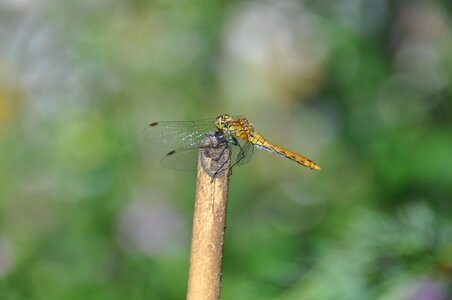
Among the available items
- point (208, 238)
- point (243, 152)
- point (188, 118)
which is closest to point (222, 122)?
point (243, 152)

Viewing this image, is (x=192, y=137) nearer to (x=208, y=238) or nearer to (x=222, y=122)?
(x=222, y=122)

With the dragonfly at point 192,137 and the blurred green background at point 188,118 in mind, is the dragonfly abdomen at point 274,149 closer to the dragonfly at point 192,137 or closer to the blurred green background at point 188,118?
the dragonfly at point 192,137

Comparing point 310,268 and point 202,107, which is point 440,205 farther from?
point 202,107

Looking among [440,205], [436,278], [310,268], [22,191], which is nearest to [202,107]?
[22,191]

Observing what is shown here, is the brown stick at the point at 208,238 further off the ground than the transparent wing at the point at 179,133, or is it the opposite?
the transparent wing at the point at 179,133

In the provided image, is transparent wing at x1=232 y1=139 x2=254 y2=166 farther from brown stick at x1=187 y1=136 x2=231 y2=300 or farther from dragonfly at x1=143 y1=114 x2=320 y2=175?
→ brown stick at x1=187 y1=136 x2=231 y2=300

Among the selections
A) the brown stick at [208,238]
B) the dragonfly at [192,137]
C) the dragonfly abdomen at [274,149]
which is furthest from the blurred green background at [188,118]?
the brown stick at [208,238]
